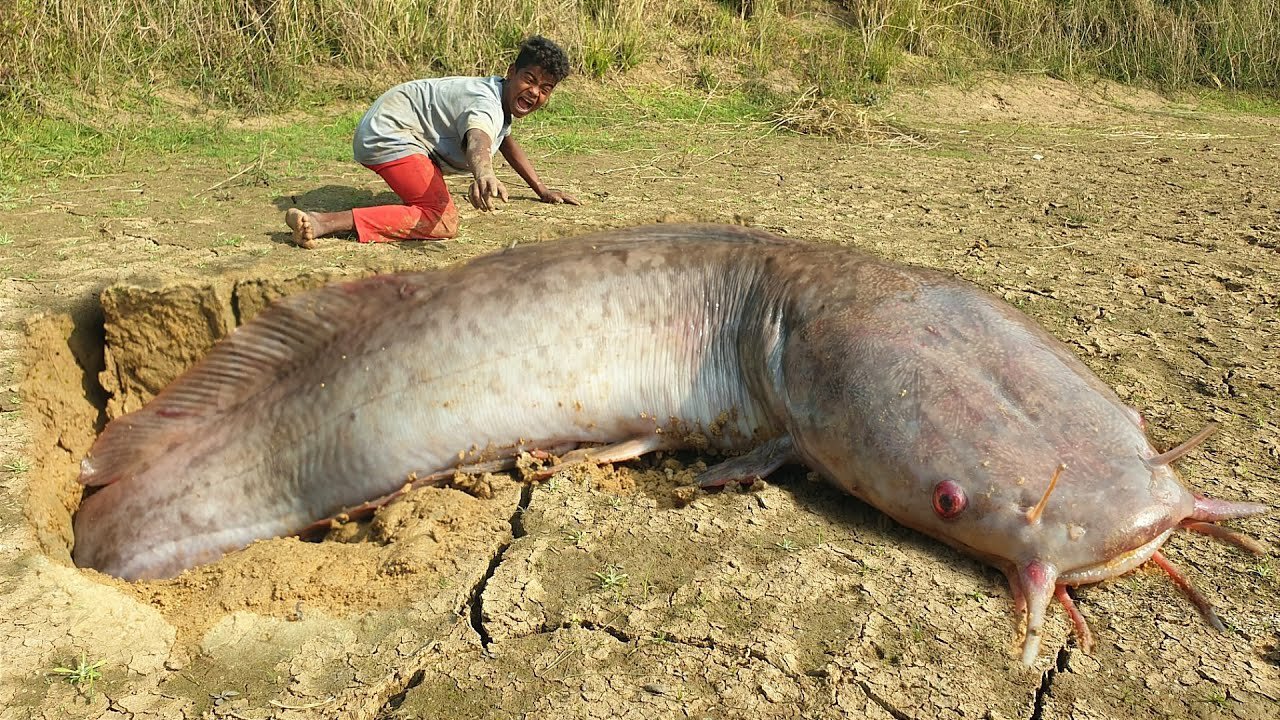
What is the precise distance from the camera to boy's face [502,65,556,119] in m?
4.73

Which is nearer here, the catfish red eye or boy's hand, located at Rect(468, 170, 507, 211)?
the catfish red eye

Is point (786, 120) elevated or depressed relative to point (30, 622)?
elevated

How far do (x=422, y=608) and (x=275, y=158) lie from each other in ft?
14.1

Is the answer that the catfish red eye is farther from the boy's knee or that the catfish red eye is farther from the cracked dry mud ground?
the boy's knee

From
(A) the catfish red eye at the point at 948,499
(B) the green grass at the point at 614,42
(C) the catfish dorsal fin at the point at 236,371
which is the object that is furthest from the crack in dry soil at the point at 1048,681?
(B) the green grass at the point at 614,42

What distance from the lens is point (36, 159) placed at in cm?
544

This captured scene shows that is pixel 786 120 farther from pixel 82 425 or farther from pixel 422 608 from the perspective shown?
pixel 422 608

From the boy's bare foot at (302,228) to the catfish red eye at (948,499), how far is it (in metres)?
2.83

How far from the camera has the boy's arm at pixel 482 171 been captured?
13.5 ft

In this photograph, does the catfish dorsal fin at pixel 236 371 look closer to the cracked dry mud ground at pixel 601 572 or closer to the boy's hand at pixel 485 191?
the cracked dry mud ground at pixel 601 572

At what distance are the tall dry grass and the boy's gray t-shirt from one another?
2.55 meters

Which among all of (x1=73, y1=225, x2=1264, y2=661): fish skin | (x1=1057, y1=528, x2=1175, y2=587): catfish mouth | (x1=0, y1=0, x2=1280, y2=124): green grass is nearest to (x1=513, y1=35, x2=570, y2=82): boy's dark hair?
(x1=73, y1=225, x2=1264, y2=661): fish skin

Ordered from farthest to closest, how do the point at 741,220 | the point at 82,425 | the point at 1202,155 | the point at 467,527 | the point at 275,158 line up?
the point at 1202,155, the point at 275,158, the point at 741,220, the point at 82,425, the point at 467,527

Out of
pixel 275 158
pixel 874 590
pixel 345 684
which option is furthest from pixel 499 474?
pixel 275 158
